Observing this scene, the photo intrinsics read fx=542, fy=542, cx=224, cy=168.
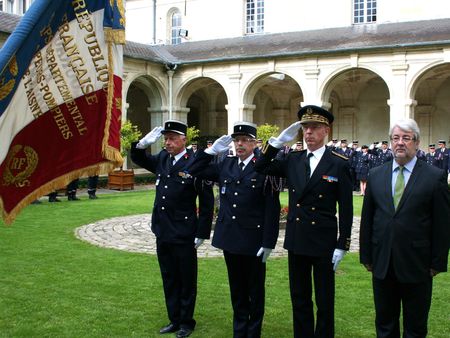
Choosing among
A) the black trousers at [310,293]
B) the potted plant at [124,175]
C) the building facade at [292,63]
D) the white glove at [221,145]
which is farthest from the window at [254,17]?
the black trousers at [310,293]

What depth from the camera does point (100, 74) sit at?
13.2 feet

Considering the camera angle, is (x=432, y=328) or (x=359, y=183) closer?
(x=432, y=328)

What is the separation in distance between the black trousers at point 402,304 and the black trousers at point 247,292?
104 cm

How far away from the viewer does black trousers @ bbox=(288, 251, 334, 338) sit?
4422 millimetres

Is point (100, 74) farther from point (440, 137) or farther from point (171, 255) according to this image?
point (440, 137)

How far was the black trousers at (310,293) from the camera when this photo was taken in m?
4.42

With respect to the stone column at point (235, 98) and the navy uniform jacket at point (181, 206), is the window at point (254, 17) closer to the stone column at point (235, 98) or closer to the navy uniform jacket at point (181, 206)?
the stone column at point (235, 98)

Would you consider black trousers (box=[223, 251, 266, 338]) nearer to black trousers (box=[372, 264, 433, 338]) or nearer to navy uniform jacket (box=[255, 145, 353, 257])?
navy uniform jacket (box=[255, 145, 353, 257])

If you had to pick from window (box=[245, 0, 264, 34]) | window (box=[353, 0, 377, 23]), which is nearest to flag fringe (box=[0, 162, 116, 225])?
window (box=[353, 0, 377, 23])

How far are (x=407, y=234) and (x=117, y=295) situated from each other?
12.5 ft

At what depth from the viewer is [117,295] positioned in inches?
257

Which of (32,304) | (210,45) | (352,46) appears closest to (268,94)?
(210,45)

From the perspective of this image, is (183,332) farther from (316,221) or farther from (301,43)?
(301,43)

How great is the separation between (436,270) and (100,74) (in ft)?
9.34
